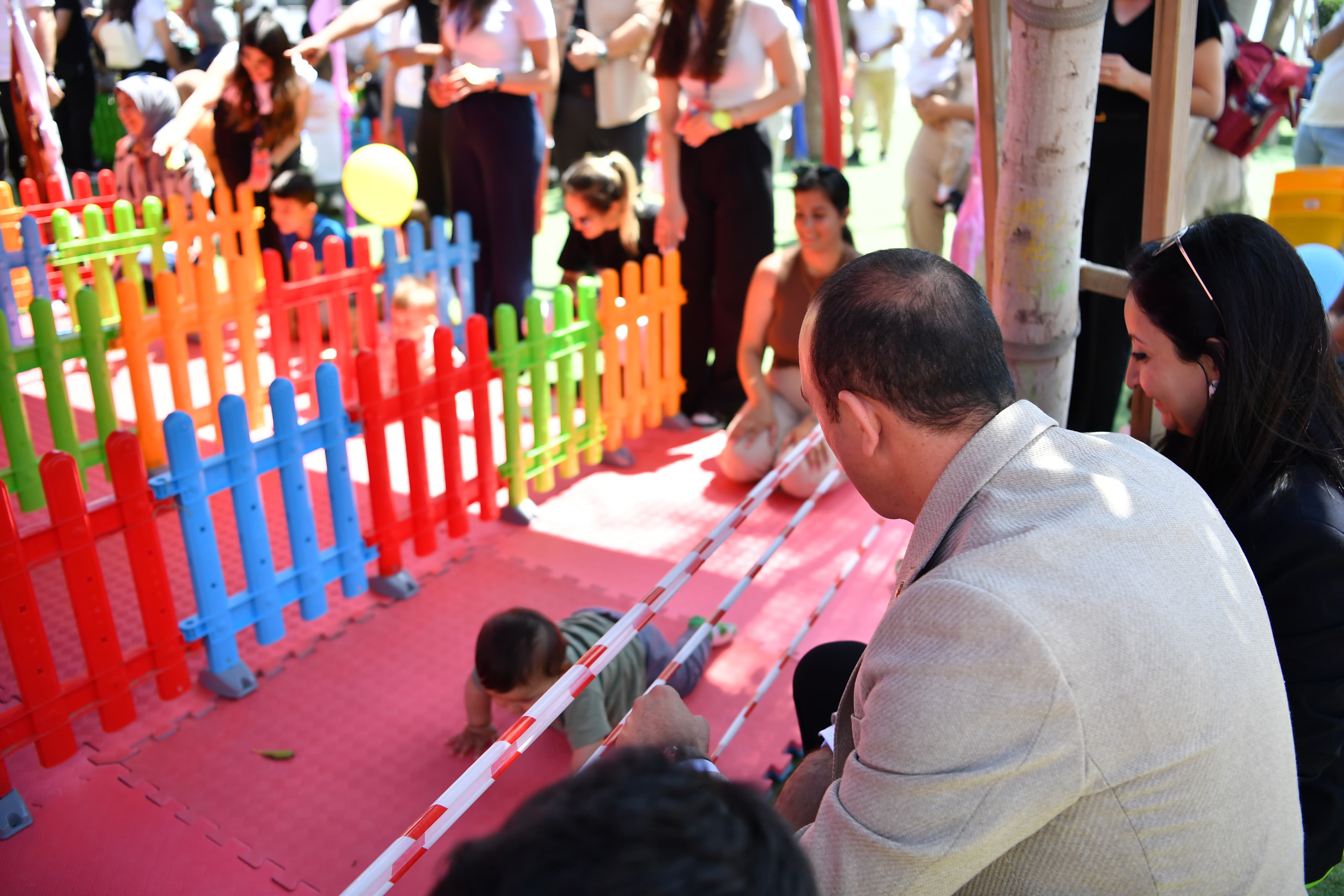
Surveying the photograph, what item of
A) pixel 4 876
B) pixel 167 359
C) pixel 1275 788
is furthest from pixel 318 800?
pixel 167 359

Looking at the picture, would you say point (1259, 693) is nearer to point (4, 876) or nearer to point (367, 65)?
point (4, 876)

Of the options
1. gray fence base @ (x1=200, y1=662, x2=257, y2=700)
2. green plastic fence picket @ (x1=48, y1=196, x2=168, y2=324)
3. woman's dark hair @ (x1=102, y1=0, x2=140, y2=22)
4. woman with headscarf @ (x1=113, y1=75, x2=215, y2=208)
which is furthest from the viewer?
woman's dark hair @ (x1=102, y1=0, x2=140, y2=22)

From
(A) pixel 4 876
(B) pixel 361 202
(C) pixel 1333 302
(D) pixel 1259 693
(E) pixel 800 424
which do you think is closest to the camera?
(D) pixel 1259 693

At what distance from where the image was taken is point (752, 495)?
249 cm

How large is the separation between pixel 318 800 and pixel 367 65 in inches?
358

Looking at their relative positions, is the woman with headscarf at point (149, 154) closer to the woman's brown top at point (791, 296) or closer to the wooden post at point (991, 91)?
the woman's brown top at point (791, 296)

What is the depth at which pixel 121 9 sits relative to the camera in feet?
22.5

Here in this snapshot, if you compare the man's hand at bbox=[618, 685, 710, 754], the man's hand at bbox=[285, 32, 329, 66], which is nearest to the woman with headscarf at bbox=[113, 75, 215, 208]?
the man's hand at bbox=[285, 32, 329, 66]

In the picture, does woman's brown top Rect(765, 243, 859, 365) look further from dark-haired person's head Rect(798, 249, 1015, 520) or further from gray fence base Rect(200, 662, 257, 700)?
dark-haired person's head Rect(798, 249, 1015, 520)

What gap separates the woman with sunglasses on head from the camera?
168 cm

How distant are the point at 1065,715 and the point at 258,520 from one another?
2.62 metres

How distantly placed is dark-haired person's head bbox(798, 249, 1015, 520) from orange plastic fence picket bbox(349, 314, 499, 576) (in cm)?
229

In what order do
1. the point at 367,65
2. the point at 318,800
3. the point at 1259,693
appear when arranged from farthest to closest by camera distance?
the point at 367,65
the point at 318,800
the point at 1259,693

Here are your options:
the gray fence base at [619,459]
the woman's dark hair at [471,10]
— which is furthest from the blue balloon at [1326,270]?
the woman's dark hair at [471,10]
